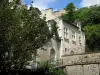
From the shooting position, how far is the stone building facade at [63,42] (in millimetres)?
38912

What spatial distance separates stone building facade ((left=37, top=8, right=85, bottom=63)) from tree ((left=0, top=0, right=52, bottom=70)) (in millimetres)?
14334

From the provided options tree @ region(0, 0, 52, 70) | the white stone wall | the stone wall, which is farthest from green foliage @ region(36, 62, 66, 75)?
the white stone wall

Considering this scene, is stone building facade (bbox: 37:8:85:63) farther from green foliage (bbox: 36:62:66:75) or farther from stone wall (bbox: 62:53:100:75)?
green foliage (bbox: 36:62:66:75)

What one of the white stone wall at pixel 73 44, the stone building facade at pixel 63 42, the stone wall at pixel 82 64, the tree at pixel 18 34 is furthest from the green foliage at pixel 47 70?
the white stone wall at pixel 73 44

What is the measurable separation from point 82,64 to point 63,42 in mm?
12439

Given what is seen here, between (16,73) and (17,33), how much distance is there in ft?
17.3

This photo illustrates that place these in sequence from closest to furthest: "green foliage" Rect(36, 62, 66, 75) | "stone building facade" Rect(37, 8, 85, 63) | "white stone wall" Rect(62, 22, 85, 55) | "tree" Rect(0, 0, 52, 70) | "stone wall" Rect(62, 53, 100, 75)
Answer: "tree" Rect(0, 0, 52, 70)
"green foliage" Rect(36, 62, 66, 75)
"stone wall" Rect(62, 53, 100, 75)
"stone building facade" Rect(37, 8, 85, 63)
"white stone wall" Rect(62, 22, 85, 55)

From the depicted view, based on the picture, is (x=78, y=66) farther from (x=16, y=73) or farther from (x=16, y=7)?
(x=16, y=7)

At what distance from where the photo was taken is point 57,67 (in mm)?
30594

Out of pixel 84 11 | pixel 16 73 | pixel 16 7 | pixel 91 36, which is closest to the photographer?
pixel 16 7

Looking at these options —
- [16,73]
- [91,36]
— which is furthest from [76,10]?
[16,73]

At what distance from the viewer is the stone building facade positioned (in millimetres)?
38912

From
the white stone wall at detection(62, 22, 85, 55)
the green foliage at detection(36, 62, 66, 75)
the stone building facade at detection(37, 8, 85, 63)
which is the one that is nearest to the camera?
the green foliage at detection(36, 62, 66, 75)

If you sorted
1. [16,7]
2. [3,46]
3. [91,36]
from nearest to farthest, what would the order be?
[3,46]
[16,7]
[91,36]
